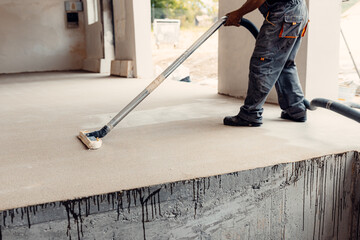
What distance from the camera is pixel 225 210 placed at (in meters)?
1.50

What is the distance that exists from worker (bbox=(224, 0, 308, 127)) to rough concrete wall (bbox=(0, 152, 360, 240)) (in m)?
0.74

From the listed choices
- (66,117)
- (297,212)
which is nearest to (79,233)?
(297,212)

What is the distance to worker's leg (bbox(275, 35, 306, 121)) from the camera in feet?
7.79

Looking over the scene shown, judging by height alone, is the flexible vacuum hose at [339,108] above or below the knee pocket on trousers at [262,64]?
below

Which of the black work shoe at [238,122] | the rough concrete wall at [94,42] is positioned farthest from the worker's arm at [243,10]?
the rough concrete wall at [94,42]

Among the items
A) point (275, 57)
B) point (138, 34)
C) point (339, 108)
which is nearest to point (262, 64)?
point (275, 57)

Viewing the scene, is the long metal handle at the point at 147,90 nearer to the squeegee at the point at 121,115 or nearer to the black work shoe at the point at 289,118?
the squeegee at the point at 121,115

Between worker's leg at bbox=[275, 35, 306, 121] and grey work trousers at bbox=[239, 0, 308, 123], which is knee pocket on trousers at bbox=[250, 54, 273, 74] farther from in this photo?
worker's leg at bbox=[275, 35, 306, 121]

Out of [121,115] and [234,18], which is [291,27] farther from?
[121,115]

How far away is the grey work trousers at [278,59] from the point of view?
2107 mm

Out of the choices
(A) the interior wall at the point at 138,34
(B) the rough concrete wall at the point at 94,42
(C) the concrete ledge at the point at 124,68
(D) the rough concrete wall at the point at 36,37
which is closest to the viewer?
(A) the interior wall at the point at 138,34

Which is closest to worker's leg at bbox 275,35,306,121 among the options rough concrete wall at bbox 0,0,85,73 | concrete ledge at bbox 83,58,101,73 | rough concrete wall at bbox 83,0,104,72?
rough concrete wall at bbox 83,0,104,72

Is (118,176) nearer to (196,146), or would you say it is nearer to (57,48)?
(196,146)

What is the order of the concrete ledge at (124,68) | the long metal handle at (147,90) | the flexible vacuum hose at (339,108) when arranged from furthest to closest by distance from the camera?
the concrete ledge at (124,68), the long metal handle at (147,90), the flexible vacuum hose at (339,108)
